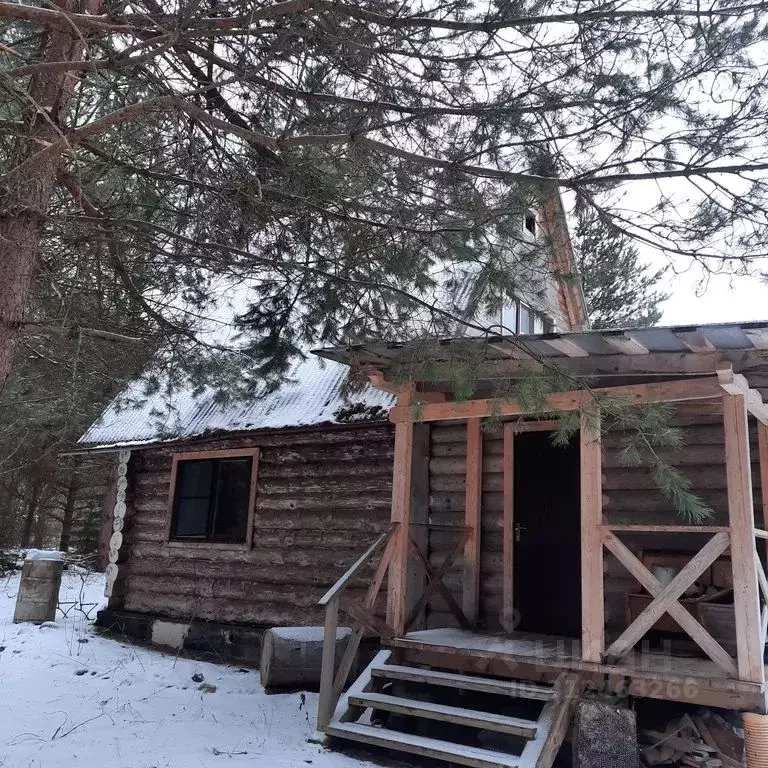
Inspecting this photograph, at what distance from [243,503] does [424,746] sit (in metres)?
5.12

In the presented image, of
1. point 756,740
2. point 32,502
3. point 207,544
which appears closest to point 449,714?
point 756,740

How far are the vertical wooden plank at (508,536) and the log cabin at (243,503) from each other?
52.0 inches

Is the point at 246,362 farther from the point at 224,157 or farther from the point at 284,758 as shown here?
the point at 284,758

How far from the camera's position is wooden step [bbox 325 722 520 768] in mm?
5207

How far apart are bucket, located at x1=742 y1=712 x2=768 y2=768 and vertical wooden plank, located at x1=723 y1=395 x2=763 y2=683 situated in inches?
11.8


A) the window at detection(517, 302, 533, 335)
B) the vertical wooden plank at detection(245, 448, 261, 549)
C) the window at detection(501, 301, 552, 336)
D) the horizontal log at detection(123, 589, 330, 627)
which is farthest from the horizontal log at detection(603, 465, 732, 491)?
the vertical wooden plank at detection(245, 448, 261, 549)

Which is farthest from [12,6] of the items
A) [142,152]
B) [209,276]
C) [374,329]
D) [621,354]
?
[621,354]

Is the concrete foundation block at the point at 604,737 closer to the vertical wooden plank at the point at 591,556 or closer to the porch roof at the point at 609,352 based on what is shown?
the vertical wooden plank at the point at 591,556

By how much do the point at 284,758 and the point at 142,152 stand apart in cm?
502

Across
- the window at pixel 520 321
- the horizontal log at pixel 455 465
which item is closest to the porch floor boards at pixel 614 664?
the horizontal log at pixel 455 465

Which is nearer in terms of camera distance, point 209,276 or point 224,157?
point 224,157

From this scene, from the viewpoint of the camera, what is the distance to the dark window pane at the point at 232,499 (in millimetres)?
10023

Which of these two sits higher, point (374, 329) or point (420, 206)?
point (420, 206)

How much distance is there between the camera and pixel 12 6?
14.7ft
